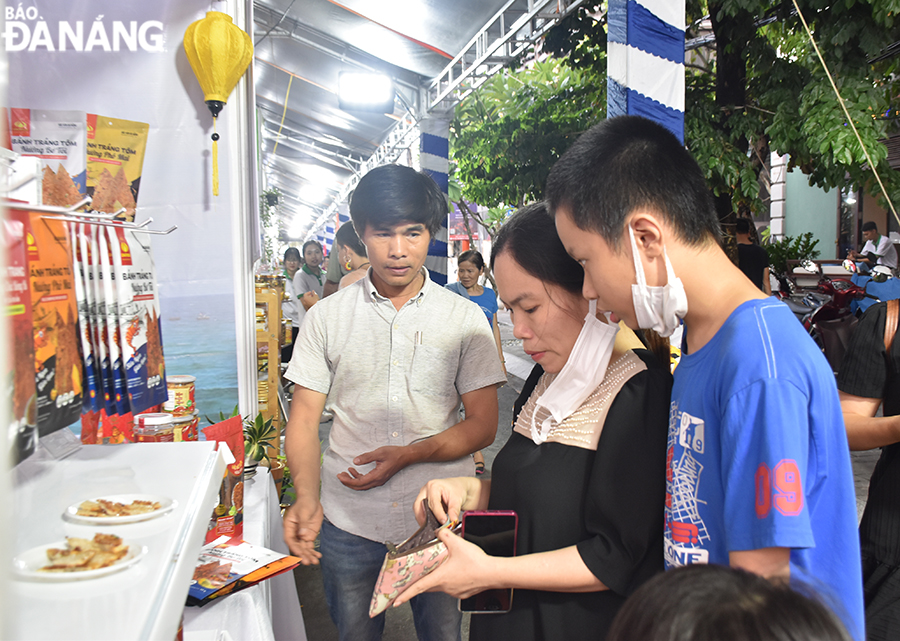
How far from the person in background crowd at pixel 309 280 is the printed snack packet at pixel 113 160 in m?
4.73

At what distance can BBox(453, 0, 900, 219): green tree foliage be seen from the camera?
4.80 metres

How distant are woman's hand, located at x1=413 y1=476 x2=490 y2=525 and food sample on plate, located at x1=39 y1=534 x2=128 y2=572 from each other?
0.72 m

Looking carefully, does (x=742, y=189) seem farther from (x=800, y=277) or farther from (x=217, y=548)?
(x=800, y=277)

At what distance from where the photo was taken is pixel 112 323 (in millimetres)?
993

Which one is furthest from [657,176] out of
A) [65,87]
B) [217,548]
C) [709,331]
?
[65,87]

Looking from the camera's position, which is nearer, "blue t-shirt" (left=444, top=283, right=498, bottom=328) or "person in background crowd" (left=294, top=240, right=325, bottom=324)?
"blue t-shirt" (left=444, top=283, right=498, bottom=328)

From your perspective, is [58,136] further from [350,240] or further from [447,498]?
[350,240]

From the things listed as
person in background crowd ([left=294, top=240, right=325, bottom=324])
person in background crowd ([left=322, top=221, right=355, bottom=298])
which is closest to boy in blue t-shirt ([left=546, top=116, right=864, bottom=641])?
person in background crowd ([left=322, top=221, right=355, bottom=298])

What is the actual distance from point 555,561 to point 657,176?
688 mm

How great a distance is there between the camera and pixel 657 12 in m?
2.99

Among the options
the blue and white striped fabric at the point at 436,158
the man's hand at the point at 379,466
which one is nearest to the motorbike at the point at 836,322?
the blue and white striped fabric at the point at 436,158

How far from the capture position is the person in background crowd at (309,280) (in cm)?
687

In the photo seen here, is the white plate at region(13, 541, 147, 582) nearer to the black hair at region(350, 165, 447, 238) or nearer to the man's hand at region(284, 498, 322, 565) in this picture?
the man's hand at region(284, 498, 322, 565)

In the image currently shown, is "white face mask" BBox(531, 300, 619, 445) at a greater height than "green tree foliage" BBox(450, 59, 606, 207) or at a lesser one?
lesser
